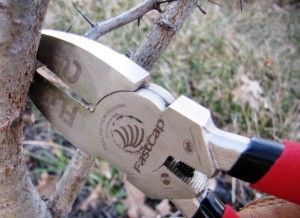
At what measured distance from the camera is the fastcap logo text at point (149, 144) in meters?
0.71

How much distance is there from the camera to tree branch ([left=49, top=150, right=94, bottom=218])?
1.12 m

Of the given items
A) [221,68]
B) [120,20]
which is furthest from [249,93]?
[120,20]

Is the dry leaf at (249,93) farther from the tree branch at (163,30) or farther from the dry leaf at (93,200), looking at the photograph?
the tree branch at (163,30)

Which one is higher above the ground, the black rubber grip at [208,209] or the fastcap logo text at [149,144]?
the fastcap logo text at [149,144]

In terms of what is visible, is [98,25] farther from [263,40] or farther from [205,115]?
[263,40]

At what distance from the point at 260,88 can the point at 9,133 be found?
2.02m

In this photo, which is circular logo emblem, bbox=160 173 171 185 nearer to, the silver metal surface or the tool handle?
the silver metal surface

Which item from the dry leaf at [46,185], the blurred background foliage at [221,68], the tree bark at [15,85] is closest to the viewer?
the tree bark at [15,85]

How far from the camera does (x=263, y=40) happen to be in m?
3.16

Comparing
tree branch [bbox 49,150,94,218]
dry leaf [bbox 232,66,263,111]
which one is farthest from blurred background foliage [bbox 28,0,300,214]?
tree branch [bbox 49,150,94,218]

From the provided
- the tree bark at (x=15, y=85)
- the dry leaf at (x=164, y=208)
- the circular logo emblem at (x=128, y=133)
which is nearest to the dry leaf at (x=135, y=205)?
the dry leaf at (x=164, y=208)

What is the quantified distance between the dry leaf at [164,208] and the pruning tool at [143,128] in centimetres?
95

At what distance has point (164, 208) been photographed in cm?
172

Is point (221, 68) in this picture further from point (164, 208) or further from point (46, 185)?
point (46, 185)
